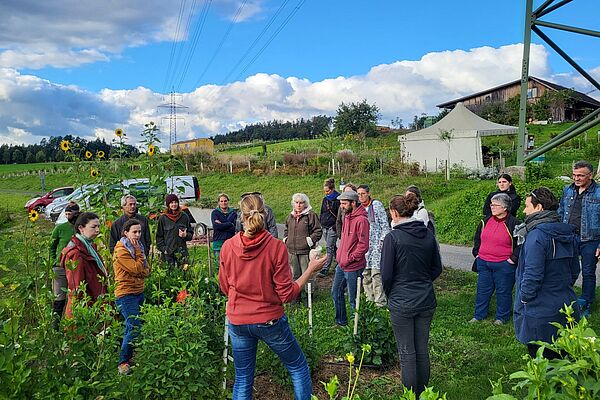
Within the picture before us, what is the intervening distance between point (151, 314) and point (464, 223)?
33.6 ft

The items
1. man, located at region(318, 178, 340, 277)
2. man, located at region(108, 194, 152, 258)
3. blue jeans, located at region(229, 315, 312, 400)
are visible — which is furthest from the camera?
man, located at region(318, 178, 340, 277)

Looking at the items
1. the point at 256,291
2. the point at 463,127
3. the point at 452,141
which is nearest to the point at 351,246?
the point at 256,291

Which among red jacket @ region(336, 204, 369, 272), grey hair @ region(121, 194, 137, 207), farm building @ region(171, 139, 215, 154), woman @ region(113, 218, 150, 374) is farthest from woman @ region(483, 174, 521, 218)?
farm building @ region(171, 139, 215, 154)

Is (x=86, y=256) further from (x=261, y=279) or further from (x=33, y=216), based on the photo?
(x=261, y=279)

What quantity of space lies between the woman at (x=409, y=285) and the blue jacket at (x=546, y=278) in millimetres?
780

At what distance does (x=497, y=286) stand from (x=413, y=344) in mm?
2634

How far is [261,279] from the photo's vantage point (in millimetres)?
3316

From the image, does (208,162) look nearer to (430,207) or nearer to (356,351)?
(430,207)

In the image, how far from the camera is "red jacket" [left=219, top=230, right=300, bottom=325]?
3311mm

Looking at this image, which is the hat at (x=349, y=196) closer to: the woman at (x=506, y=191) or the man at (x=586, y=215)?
the woman at (x=506, y=191)

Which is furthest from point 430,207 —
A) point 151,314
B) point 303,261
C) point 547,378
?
point 547,378

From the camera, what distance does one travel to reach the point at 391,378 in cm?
434

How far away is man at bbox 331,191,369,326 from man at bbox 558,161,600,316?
8.23 ft

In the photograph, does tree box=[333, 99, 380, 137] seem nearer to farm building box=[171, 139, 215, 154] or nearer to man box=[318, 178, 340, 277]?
farm building box=[171, 139, 215, 154]
